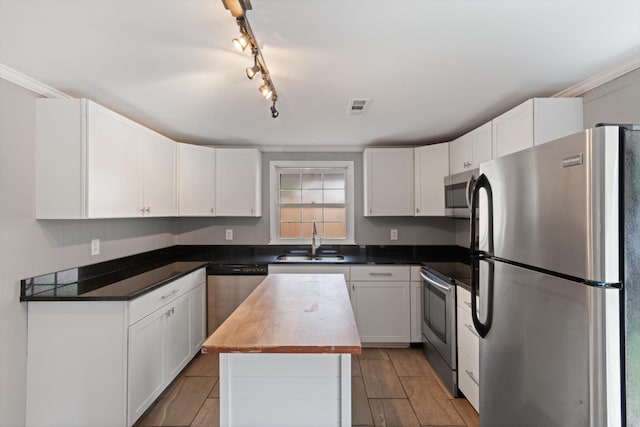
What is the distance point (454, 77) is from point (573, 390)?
167 centimetres

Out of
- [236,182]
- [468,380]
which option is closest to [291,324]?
[468,380]

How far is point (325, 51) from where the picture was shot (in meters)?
1.57

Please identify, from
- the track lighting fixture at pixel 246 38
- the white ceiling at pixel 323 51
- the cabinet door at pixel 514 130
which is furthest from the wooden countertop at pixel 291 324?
the cabinet door at pixel 514 130

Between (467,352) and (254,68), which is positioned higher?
(254,68)

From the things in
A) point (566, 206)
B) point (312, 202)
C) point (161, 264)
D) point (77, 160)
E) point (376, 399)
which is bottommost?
point (376, 399)

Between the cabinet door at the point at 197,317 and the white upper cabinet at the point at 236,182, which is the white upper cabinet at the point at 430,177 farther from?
the cabinet door at the point at 197,317

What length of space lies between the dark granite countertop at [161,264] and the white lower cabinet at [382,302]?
0.12 metres

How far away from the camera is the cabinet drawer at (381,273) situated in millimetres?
3191

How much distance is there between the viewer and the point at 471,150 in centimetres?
274

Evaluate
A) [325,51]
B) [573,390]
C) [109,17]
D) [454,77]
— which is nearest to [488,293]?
[573,390]

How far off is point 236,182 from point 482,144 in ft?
8.27

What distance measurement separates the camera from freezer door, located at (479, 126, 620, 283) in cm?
87

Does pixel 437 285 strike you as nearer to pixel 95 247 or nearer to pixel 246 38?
pixel 246 38

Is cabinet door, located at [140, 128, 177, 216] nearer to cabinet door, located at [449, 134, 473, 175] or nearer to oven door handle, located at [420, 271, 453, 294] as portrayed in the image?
oven door handle, located at [420, 271, 453, 294]
